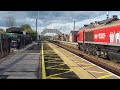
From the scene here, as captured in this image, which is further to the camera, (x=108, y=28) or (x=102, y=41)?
(x=102, y=41)

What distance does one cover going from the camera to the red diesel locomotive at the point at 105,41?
23.6 m

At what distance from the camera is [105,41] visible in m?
27.9

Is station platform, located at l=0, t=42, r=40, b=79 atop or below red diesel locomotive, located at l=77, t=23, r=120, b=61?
below

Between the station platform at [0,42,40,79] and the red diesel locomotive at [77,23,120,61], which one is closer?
the station platform at [0,42,40,79]

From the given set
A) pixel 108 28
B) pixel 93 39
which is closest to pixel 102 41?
pixel 108 28

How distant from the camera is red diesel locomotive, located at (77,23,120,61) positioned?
23562 millimetres

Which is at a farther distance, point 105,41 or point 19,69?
point 105,41

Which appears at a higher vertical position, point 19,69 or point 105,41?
point 105,41

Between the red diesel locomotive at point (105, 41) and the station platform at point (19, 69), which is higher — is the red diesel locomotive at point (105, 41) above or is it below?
above

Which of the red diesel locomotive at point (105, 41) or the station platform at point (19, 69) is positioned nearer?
the station platform at point (19, 69)
